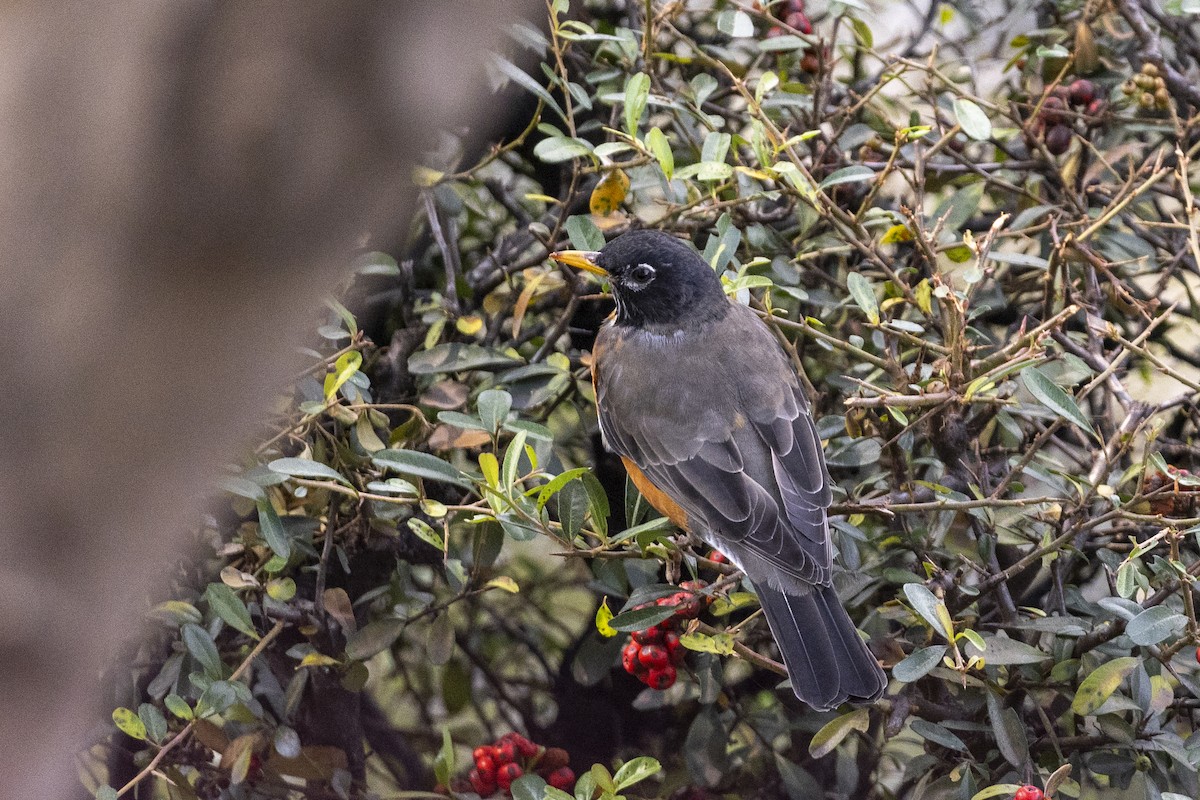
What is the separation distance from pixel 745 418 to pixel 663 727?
0.70 m

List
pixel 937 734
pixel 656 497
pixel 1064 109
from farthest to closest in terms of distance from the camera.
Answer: pixel 1064 109
pixel 656 497
pixel 937 734

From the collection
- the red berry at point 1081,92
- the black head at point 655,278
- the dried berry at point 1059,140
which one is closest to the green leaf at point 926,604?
the black head at point 655,278

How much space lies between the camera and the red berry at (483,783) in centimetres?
224

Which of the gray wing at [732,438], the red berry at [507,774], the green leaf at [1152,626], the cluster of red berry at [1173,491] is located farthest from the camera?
the gray wing at [732,438]

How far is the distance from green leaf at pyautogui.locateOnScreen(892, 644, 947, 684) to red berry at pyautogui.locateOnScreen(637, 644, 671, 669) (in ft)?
1.43

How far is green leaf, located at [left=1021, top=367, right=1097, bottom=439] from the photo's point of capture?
199cm

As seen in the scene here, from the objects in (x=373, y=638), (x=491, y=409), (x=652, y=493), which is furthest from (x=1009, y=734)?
(x=373, y=638)

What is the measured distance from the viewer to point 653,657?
2.14 metres

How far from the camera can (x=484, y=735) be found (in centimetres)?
276

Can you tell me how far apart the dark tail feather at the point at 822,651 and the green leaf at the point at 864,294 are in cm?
51

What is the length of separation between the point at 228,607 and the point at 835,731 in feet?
3.46

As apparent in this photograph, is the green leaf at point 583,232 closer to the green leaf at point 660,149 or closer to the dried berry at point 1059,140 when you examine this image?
the green leaf at point 660,149

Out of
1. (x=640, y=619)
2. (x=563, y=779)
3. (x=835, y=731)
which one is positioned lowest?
(x=563, y=779)

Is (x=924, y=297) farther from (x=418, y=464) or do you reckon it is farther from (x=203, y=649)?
(x=203, y=649)
